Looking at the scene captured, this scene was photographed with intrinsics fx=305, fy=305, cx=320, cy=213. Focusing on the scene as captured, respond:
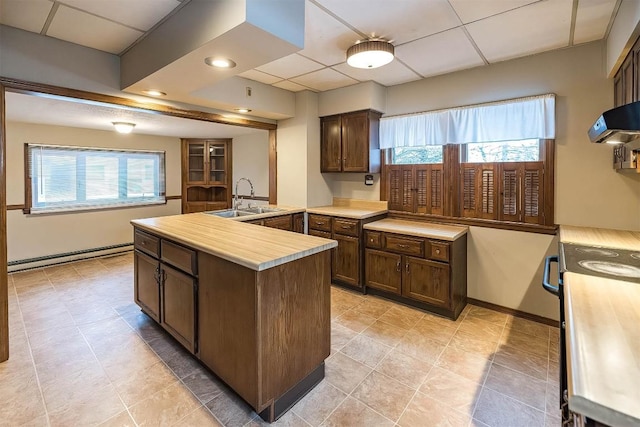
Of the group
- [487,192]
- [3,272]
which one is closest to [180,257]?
[3,272]

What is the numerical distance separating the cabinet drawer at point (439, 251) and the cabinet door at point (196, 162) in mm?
4876

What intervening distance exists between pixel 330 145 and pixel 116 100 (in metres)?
2.44

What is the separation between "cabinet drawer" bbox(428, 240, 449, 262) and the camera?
9.60ft

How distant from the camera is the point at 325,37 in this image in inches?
98.7

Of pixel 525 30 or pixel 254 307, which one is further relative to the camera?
pixel 525 30

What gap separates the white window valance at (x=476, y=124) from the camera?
277 centimetres

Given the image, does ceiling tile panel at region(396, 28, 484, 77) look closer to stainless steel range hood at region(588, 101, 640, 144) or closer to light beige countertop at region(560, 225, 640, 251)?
stainless steel range hood at region(588, 101, 640, 144)

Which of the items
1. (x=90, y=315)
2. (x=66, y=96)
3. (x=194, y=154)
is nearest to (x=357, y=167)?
(x=66, y=96)

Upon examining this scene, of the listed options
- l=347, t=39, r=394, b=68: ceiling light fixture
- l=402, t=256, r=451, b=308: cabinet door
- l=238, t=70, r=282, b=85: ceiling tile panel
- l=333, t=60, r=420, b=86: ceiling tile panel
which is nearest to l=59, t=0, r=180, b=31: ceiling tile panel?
l=238, t=70, r=282, b=85: ceiling tile panel

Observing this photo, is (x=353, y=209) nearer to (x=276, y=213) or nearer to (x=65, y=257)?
(x=276, y=213)

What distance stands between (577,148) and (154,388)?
381cm

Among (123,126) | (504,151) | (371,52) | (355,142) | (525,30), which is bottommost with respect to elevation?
(504,151)

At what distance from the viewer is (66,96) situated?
2.54m

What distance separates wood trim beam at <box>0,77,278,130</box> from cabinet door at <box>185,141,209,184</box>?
2494 millimetres
